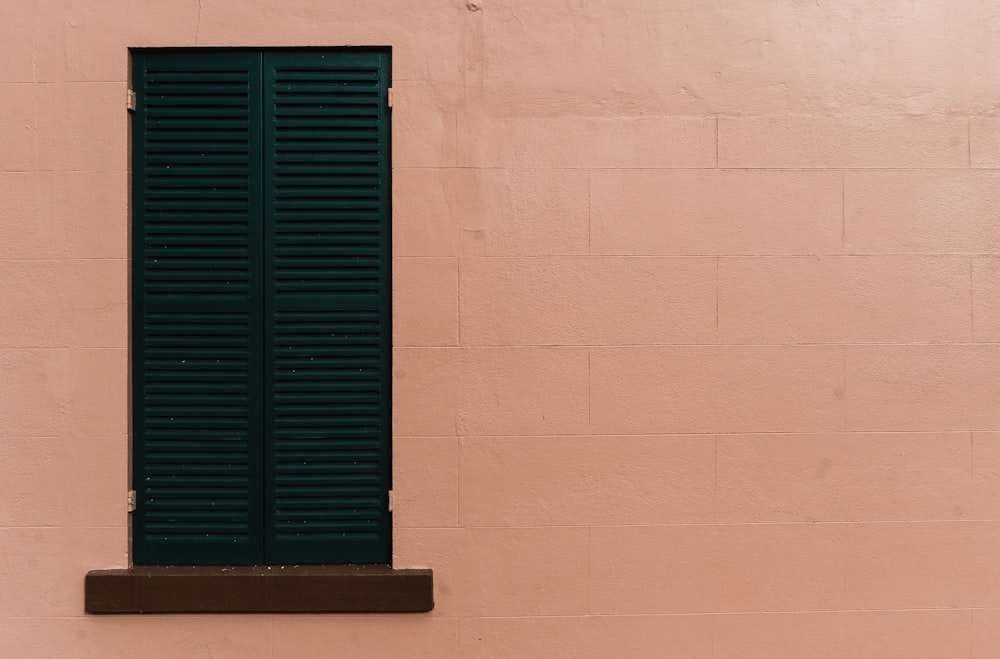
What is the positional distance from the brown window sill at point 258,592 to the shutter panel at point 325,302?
138 mm

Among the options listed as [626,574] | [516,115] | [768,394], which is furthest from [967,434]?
[516,115]

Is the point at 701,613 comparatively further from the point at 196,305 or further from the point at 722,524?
the point at 196,305

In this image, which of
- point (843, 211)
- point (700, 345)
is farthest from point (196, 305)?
point (843, 211)

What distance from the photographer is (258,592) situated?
349cm

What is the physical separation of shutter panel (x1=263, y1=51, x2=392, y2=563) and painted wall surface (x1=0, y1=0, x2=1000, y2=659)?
130mm

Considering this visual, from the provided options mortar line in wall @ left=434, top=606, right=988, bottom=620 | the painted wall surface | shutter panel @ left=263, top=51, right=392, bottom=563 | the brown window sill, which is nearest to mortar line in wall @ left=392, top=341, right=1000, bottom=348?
the painted wall surface

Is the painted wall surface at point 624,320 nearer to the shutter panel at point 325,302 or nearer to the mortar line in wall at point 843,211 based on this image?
the mortar line in wall at point 843,211

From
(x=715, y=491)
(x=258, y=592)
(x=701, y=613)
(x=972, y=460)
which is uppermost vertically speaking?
(x=972, y=460)

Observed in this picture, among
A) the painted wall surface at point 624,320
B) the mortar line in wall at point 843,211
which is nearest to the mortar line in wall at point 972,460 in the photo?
the painted wall surface at point 624,320

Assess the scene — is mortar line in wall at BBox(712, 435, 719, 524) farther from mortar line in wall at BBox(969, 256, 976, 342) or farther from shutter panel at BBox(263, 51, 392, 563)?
shutter panel at BBox(263, 51, 392, 563)

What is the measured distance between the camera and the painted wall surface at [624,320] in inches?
139

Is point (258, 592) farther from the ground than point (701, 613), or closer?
farther from the ground

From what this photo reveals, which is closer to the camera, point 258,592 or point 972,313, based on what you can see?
point 258,592

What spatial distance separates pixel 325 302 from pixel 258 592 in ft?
4.38
